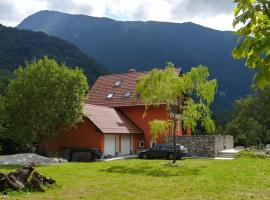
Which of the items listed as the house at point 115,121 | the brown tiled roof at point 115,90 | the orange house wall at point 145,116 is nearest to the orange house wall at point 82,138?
the house at point 115,121

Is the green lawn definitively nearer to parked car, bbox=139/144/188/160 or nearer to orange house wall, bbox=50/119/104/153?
parked car, bbox=139/144/188/160

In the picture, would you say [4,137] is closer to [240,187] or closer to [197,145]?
[197,145]

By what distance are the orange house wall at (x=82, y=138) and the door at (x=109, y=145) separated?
0.89m

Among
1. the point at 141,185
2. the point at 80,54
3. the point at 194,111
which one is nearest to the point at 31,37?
the point at 80,54

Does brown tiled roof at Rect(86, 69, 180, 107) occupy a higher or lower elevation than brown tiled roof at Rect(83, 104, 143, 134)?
higher

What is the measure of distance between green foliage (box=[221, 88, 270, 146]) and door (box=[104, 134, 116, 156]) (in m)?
28.5

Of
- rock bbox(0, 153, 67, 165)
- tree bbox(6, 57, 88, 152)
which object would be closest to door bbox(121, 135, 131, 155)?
tree bbox(6, 57, 88, 152)

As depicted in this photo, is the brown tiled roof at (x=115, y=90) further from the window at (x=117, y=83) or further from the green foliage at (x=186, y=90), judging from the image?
the green foliage at (x=186, y=90)

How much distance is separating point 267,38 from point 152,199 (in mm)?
10419

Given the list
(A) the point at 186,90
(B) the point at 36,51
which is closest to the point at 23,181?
(A) the point at 186,90

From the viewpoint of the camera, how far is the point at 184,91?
30.2 m

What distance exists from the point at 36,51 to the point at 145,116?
6419cm

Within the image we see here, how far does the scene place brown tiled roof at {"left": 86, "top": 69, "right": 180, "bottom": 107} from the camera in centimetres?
4741

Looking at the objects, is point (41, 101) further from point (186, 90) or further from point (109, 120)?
point (186, 90)
